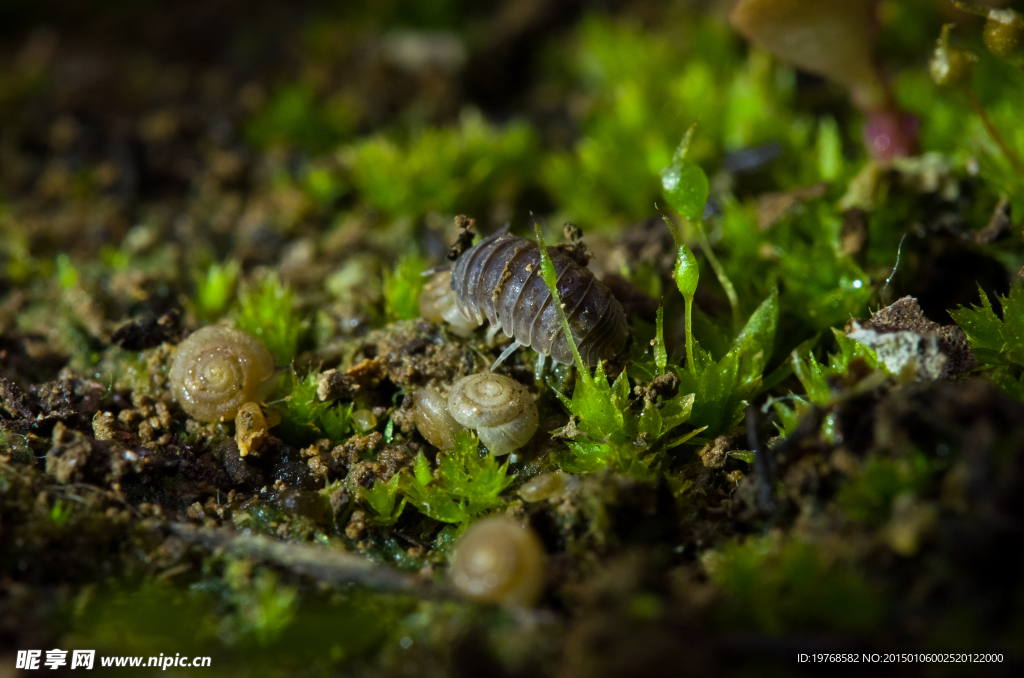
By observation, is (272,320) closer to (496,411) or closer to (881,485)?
(496,411)

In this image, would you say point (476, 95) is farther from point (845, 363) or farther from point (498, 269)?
point (845, 363)

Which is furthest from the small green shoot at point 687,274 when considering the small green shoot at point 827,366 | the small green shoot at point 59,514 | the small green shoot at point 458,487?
the small green shoot at point 59,514

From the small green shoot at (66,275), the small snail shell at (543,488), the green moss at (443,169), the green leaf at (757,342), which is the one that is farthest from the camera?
the green moss at (443,169)

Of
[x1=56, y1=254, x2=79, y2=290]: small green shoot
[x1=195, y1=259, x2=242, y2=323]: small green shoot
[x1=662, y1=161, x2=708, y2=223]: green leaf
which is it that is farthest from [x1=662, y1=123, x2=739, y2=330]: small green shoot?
[x1=56, y1=254, x2=79, y2=290]: small green shoot

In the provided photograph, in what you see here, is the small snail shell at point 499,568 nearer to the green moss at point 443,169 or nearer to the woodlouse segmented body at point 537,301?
the woodlouse segmented body at point 537,301

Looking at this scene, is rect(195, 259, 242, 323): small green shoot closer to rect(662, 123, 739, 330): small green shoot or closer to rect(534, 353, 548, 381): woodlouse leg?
rect(534, 353, 548, 381): woodlouse leg

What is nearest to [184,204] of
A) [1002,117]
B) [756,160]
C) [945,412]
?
[756,160]

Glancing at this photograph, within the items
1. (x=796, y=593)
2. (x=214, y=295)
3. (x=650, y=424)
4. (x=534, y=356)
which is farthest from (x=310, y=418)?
(x=796, y=593)
